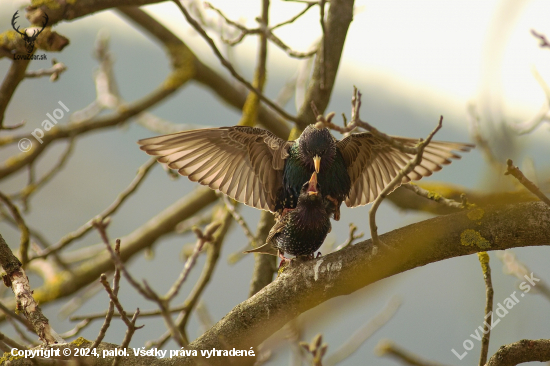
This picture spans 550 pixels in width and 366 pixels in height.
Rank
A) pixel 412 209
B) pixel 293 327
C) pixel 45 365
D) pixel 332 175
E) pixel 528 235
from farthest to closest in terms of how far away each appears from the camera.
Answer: pixel 412 209
pixel 332 175
pixel 293 327
pixel 528 235
pixel 45 365

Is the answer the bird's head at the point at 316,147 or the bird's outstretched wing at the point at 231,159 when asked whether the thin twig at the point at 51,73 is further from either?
the bird's head at the point at 316,147

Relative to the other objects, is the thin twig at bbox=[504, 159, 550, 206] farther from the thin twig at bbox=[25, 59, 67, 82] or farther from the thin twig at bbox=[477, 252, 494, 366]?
the thin twig at bbox=[25, 59, 67, 82]

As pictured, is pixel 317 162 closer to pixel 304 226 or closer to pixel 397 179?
pixel 304 226

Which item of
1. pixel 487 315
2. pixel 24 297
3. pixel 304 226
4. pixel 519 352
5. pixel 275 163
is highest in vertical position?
pixel 275 163

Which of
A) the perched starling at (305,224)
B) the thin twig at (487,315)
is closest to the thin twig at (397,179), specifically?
the thin twig at (487,315)

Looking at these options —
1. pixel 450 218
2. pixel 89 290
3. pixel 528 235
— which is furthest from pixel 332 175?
pixel 89 290

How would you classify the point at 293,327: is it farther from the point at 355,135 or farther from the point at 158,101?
the point at 158,101

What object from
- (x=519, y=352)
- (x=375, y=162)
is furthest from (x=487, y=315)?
(x=375, y=162)

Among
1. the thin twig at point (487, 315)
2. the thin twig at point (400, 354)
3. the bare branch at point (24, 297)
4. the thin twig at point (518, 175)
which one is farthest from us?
the thin twig at point (400, 354)
